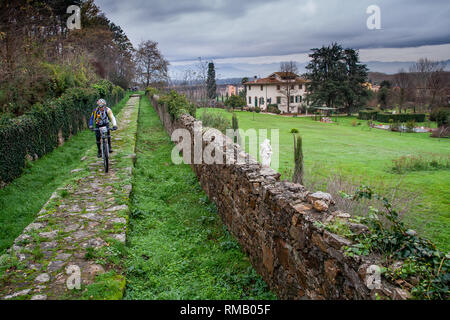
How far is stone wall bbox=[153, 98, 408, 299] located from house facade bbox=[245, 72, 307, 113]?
58907mm

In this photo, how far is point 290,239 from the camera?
3441 mm

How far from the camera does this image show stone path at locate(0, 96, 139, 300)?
377cm

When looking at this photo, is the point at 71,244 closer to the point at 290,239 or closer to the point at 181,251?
the point at 181,251

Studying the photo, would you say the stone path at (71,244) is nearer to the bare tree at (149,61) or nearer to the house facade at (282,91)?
the house facade at (282,91)

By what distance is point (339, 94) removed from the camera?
5600cm

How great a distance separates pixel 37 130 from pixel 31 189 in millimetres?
3261

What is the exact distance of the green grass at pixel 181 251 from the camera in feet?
13.5

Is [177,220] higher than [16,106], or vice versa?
[16,106]

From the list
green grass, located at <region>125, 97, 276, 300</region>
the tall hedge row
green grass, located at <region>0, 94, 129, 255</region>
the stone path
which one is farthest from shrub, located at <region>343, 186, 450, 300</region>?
the tall hedge row

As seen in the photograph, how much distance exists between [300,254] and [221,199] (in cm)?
339

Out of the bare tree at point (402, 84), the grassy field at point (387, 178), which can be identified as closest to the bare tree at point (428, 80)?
the bare tree at point (402, 84)

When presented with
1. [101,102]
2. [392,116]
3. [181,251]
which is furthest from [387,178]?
[392,116]
